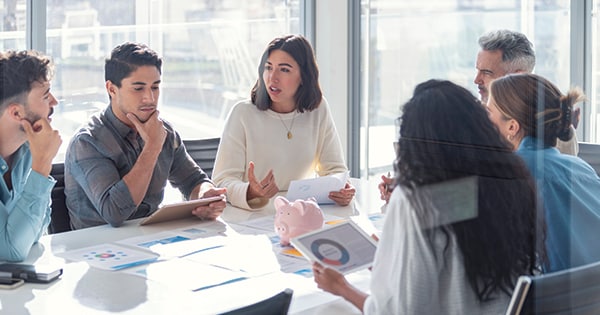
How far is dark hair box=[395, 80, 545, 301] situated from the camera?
118 centimetres

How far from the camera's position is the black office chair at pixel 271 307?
39.2 inches

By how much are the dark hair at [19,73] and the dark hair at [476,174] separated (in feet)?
3.64

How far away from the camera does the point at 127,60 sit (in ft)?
7.85

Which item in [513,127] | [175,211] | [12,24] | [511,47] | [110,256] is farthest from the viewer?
[12,24]

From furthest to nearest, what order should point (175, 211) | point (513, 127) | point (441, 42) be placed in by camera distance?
point (441, 42)
point (175, 211)
point (513, 127)

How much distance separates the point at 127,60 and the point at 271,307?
1.52 meters

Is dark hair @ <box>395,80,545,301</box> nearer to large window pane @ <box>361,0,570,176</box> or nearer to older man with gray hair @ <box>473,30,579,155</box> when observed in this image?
large window pane @ <box>361,0,570,176</box>

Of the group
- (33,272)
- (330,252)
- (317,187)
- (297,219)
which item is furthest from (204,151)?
(330,252)

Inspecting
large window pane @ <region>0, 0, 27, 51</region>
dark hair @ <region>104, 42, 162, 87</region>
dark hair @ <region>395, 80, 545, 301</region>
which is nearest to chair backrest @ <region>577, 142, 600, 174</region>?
dark hair @ <region>395, 80, 545, 301</region>

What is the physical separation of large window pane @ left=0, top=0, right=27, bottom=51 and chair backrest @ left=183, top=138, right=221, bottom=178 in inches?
34.2

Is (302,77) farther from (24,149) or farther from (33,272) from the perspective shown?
(33,272)

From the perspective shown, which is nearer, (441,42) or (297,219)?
(297,219)

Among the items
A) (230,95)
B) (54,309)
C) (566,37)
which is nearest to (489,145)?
(54,309)

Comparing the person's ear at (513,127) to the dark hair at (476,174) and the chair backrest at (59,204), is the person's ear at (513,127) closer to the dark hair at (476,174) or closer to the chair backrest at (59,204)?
the dark hair at (476,174)
